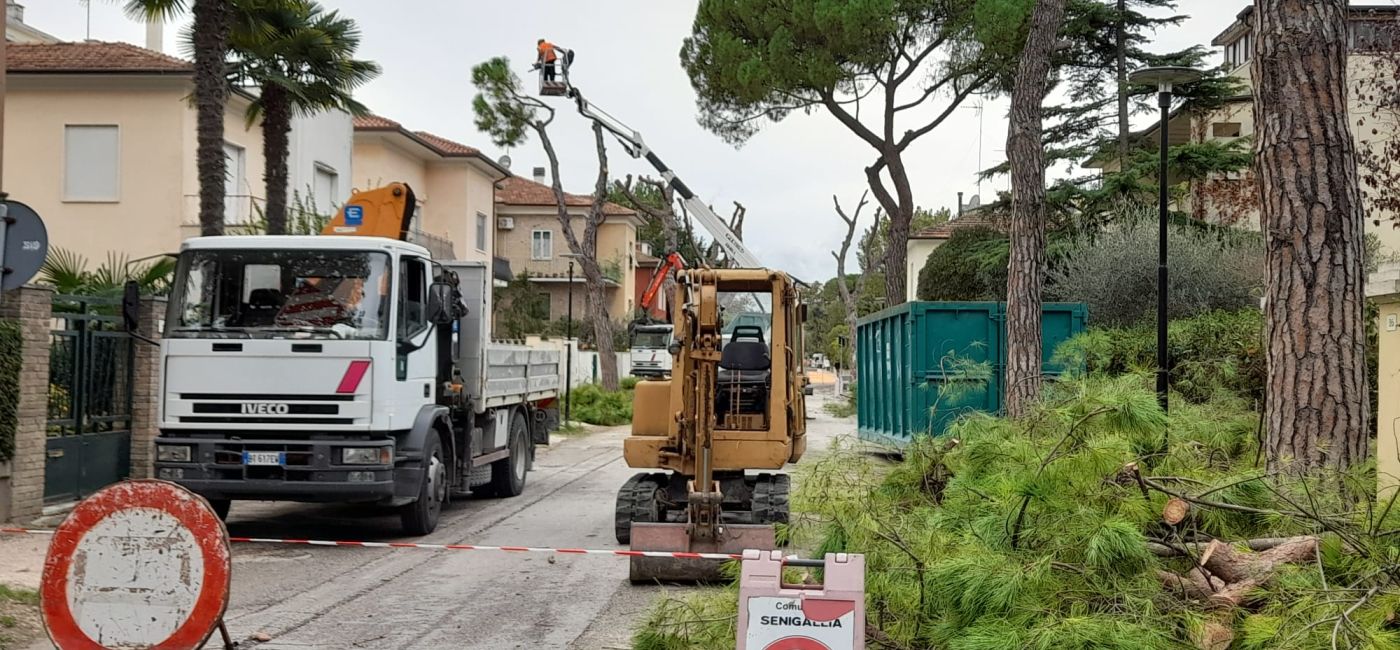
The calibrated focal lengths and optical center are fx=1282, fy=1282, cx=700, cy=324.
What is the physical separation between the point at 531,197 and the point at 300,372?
5021 centimetres

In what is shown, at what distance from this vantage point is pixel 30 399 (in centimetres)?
1205

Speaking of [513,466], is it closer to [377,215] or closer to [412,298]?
[377,215]

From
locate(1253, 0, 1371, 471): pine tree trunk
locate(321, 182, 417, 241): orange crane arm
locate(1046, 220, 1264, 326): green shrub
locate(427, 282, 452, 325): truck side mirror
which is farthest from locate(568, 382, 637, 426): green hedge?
locate(1253, 0, 1371, 471): pine tree trunk

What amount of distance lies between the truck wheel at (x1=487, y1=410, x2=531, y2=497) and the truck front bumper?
4.04 metres

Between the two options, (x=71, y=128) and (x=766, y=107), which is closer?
(x=71, y=128)

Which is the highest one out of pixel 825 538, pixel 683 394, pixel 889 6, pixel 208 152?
pixel 889 6

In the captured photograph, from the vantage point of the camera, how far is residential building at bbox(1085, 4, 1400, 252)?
2104 centimetres

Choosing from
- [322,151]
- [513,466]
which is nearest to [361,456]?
[513,466]

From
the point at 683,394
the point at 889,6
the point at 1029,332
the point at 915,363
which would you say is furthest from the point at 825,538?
the point at 889,6

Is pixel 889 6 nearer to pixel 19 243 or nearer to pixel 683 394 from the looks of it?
pixel 683 394

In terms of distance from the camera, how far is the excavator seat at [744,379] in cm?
1109

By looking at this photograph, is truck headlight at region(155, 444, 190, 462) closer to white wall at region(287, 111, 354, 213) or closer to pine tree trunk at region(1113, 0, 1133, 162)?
white wall at region(287, 111, 354, 213)

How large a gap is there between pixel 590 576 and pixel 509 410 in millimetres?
5719

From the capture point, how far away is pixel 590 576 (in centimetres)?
1005
